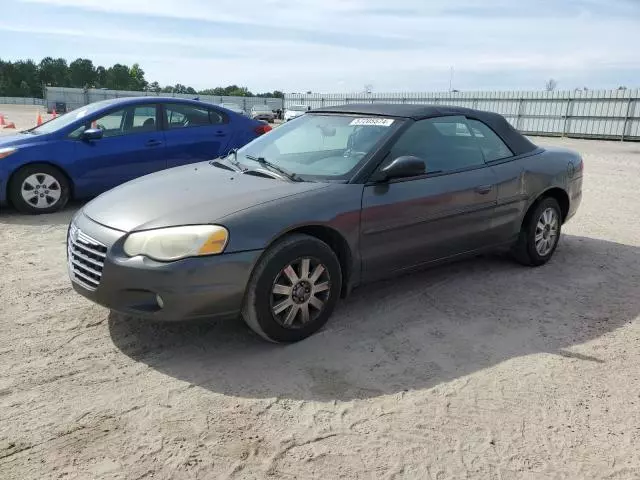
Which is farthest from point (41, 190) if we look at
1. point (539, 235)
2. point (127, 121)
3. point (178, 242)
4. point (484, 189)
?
point (539, 235)

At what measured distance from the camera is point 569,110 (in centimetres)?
2702

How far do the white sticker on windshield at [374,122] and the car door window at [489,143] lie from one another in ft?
2.99

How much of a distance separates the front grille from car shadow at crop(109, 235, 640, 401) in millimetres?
425

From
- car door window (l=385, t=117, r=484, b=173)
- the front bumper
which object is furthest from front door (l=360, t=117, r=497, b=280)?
the front bumper

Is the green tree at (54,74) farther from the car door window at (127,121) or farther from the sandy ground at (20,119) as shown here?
the car door window at (127,121)

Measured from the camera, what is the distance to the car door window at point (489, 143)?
184 inches

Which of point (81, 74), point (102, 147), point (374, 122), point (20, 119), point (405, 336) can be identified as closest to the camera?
point (405, 336)

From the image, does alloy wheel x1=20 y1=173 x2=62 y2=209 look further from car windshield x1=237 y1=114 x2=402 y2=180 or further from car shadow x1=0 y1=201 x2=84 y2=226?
car windshield x1=237 y1=114 x2=402 y2=180

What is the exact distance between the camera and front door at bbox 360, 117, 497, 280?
3.80 metres

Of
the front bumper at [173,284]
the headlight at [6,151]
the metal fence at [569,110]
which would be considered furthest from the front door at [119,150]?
the metal fence at [569,110]

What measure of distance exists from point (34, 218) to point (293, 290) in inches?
176

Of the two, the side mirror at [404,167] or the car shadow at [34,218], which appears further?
the car shadow at [34,218]

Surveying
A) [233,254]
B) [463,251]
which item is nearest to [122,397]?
[233,254]

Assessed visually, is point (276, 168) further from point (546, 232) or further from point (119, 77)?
point (119, 77)
